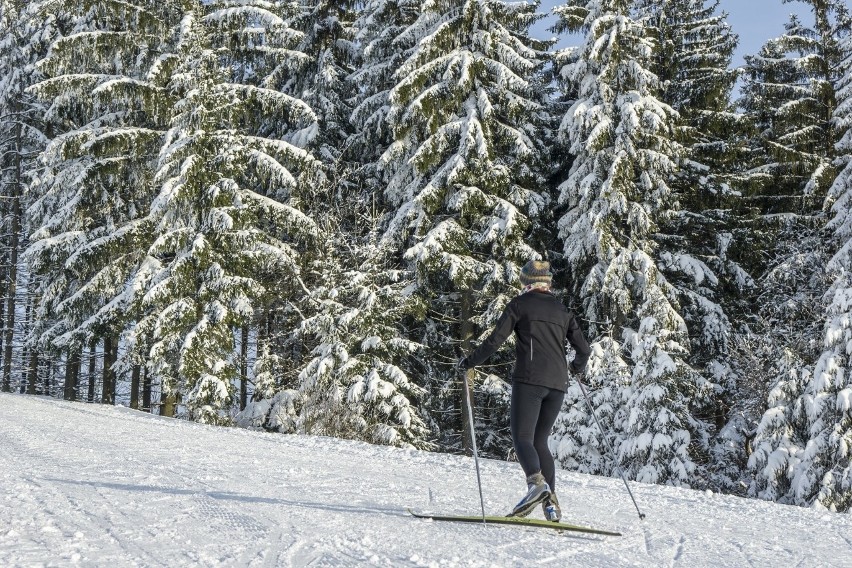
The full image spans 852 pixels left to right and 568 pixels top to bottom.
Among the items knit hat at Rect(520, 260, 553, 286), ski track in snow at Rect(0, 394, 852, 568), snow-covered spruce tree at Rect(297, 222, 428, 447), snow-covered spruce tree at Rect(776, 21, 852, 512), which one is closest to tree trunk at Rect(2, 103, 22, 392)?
snow-covered spruce tree at Rect(297, 222, 428, 447)

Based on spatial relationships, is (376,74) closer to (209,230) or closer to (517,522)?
(209,230)

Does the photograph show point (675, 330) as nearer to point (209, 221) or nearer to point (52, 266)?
point (209, 221)

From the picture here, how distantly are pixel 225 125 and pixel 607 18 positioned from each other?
991 cm

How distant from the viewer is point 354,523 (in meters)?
5.61

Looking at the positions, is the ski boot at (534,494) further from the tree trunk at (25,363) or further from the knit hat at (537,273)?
the tree trunk at (25,363)

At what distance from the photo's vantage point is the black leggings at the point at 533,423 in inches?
218

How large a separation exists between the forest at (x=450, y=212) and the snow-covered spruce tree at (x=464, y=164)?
0.08 m

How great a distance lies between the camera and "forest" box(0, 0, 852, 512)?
54.6ft

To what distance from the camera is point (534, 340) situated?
18.4 feet

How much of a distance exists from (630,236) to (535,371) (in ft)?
41.8

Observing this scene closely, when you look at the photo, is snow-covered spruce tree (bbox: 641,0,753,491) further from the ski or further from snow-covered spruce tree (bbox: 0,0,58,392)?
snow-covered spruce tree (bbox: 0,0,58,392)

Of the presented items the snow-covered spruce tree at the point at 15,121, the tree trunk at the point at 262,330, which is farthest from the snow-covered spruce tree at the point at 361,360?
the snow-covered spruce tree at the point at 15,121

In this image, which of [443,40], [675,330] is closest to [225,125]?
[443,40]

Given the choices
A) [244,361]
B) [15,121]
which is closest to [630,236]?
[244,361]
